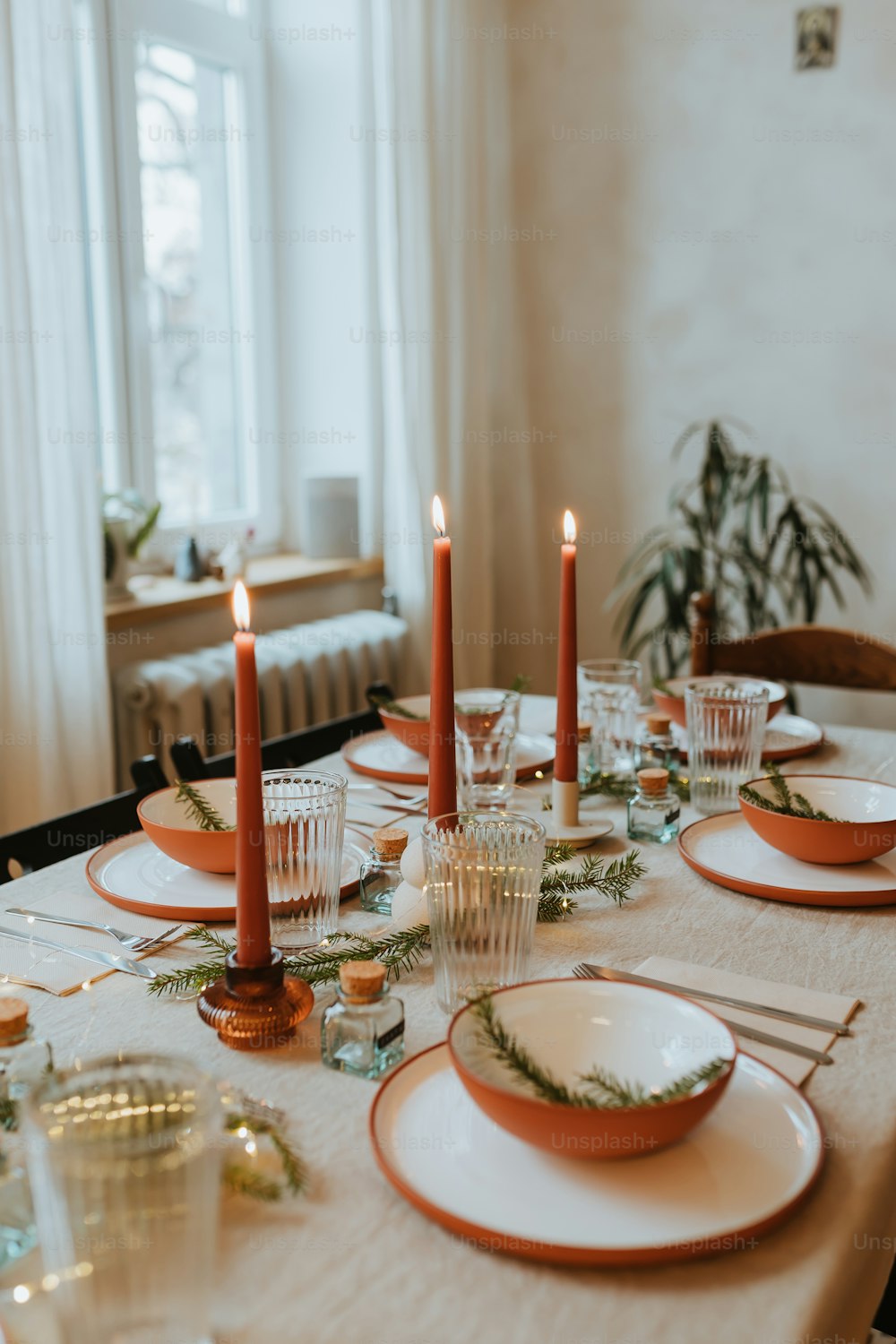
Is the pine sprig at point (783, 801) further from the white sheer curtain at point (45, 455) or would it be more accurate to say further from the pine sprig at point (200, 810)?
the white sheer curtain at point (45, 455)

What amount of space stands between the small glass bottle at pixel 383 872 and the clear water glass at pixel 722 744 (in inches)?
16.6

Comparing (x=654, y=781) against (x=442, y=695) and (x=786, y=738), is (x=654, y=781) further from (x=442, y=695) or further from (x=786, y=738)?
(x=786, y=738)

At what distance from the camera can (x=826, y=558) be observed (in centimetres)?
287

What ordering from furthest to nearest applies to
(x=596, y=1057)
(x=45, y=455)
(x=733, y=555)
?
(x=733, y=555) < (x=45, y=455) < (x=596, y=1057)

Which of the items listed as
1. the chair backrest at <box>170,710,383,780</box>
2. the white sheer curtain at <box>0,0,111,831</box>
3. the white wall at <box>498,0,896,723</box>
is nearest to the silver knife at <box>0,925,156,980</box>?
the chair backrest at <box>170,710,383,780</box>

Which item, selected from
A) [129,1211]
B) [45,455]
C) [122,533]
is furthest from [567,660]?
[122,533]

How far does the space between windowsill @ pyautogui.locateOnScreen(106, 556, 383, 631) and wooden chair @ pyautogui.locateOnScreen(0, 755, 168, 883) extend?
1038 mm

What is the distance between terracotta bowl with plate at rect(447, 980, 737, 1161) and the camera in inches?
24.6

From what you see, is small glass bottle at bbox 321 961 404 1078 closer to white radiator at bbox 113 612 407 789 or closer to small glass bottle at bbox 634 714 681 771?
small glass bottle at bbox 634 714 681 771

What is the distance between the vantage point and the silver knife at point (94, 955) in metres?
0.92

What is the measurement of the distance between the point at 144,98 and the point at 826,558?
188 cm

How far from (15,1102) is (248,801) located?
218 mm

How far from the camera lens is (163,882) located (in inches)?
43.3

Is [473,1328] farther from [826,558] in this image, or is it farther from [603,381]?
[603,381]
